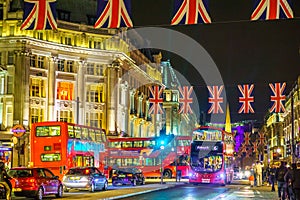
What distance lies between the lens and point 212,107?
42250 millimetres

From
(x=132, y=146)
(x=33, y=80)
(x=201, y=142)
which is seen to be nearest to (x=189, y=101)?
(x=201, y=142)

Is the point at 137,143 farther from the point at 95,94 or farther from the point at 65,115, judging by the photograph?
the point at 95,94

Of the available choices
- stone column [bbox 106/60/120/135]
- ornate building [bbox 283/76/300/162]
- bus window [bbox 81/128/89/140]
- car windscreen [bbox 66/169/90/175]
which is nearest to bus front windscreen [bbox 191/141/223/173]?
ornate building [bbox 283/76/300/162]

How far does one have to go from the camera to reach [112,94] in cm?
7588

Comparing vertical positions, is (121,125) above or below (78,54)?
below

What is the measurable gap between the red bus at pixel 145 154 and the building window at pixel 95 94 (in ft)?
57.8

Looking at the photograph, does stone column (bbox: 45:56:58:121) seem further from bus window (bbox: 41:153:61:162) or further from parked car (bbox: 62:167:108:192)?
parked car (bbox: 62:167:108:192)

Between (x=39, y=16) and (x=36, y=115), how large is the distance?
43.4 metres

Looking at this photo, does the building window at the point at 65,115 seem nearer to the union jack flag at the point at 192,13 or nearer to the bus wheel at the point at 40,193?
the bus wheel at the point at 40,193

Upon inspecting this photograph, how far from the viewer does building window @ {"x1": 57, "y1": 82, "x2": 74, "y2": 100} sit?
7262 cm

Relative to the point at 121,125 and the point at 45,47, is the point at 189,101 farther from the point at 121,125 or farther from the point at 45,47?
the point at 121,125

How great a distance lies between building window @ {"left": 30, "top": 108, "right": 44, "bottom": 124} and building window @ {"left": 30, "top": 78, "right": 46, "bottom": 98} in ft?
5.84

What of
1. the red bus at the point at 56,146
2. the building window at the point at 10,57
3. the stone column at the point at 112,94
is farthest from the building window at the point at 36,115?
the red bus at the point at 56,146

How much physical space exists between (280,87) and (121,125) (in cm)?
4092
